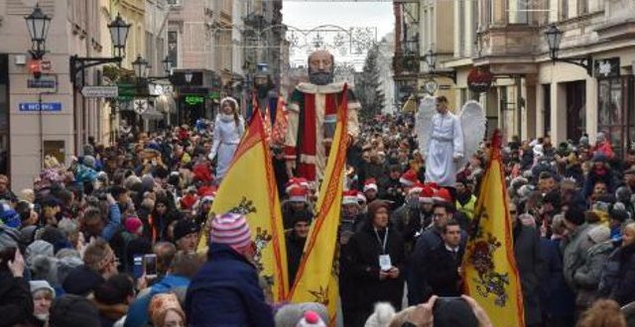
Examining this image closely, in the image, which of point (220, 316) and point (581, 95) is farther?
point (581, 95)

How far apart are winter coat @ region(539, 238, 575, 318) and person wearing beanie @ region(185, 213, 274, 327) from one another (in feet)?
19.6

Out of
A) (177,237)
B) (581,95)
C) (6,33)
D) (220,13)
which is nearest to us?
(177,237)

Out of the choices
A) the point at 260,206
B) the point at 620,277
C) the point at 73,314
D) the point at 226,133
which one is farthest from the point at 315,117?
the point at 73,314

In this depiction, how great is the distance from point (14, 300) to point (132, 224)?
5.57 meters

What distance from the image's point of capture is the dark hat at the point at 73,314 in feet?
27.2

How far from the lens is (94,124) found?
41.5m

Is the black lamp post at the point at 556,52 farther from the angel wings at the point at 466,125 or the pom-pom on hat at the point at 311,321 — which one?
the pom-pom on hat at the point at 311,321

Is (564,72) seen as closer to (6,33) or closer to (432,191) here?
(6,33)

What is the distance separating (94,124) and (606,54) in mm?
13652

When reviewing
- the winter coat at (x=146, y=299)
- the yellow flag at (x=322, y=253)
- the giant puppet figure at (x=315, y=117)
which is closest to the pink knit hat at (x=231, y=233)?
the winter coat at (x=146, y=299)

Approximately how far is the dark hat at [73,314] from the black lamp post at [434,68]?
50423mm

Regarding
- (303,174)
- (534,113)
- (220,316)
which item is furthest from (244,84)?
(220,316)

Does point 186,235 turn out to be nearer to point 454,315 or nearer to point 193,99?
point 454,315

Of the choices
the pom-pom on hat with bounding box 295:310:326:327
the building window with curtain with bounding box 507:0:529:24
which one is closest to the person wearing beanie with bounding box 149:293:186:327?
the pom-pom on hat with bounding box 295:310:326:327
